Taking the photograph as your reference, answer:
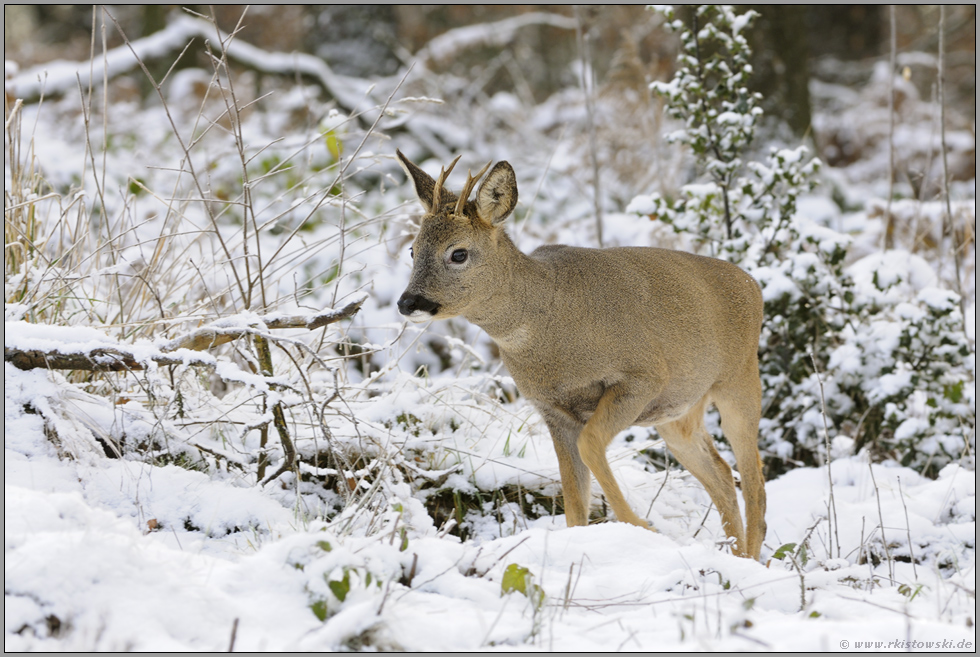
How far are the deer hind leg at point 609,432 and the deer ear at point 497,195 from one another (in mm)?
917

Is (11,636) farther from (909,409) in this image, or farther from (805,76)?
(805,76)

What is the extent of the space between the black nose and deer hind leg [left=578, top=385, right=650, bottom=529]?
0.84 metres

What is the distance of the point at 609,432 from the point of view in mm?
3854

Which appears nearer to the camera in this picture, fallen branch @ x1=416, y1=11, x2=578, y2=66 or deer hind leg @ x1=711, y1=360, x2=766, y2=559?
deer hind leg @ x1=711, y1=360, x2=766, y2=559

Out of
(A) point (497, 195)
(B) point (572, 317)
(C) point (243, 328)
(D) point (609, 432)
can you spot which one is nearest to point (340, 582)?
(C) point (243, 328)

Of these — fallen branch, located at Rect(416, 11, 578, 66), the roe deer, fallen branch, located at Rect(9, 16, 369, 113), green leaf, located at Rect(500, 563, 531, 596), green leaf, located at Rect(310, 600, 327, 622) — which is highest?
fallen branch, located at Rect(416, 11, 578, 66)

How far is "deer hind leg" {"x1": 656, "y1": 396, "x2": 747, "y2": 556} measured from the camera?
15.7 ft

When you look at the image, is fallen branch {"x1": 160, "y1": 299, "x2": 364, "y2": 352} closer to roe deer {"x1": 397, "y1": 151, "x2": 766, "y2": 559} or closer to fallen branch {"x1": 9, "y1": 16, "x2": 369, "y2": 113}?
roe deer {"x1": 397, "y1": 151, "x2": 766, "y2": 559}

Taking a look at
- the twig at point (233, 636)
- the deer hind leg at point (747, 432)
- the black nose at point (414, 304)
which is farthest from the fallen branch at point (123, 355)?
the deer hind leg at point (747, 432)

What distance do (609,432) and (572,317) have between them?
1.74 feet

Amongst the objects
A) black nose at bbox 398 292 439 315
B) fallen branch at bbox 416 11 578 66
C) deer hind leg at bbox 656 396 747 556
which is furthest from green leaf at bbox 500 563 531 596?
fallen branch at bbox 416 11 578 66

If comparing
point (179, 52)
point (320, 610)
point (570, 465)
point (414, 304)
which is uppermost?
point (179, 52)

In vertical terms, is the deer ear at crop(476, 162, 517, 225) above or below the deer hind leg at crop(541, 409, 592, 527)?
above

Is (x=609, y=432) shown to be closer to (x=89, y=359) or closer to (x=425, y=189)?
(x=425, y=189)
